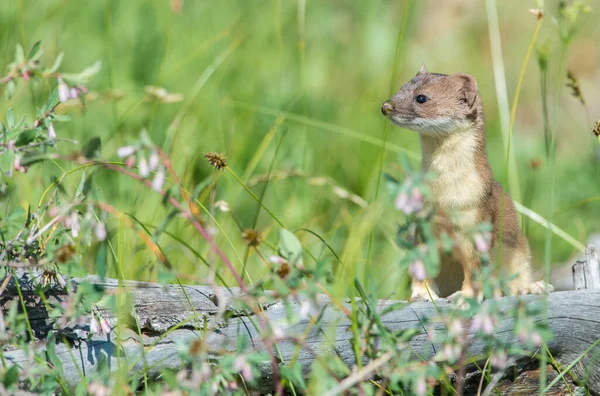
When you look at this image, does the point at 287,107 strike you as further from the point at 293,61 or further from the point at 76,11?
the point at 76,11

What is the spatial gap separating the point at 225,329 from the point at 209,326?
0.08m

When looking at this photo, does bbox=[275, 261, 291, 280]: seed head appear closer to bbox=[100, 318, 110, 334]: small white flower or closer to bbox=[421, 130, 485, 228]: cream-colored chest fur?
bbox=[100, 318, 110, 334]: small white flower

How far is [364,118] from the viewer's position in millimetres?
5301

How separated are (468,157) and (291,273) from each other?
4.78 ft

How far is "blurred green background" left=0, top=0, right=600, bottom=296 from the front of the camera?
396 cm

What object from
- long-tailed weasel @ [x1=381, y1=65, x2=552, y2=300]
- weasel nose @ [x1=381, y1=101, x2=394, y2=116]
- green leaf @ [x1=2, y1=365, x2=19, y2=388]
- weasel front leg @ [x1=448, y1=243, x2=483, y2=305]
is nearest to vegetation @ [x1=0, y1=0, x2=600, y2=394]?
green leaf @ [x1=2, y1=365, x2=19, y2=388]

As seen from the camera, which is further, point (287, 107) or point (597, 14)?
point (597, 14)

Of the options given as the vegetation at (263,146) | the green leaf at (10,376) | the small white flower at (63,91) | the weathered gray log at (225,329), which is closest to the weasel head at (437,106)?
the vegetation at (263,146)

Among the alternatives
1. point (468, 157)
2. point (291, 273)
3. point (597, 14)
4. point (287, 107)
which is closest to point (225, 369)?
point (291, 273)

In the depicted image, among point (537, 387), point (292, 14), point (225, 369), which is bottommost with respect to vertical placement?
point (537, 387)

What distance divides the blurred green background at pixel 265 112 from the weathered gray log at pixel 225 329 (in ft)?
1.77

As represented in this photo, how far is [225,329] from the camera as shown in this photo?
247 centimetres

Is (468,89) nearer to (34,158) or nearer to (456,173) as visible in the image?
(456,173)

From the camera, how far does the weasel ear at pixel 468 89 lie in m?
3.25
